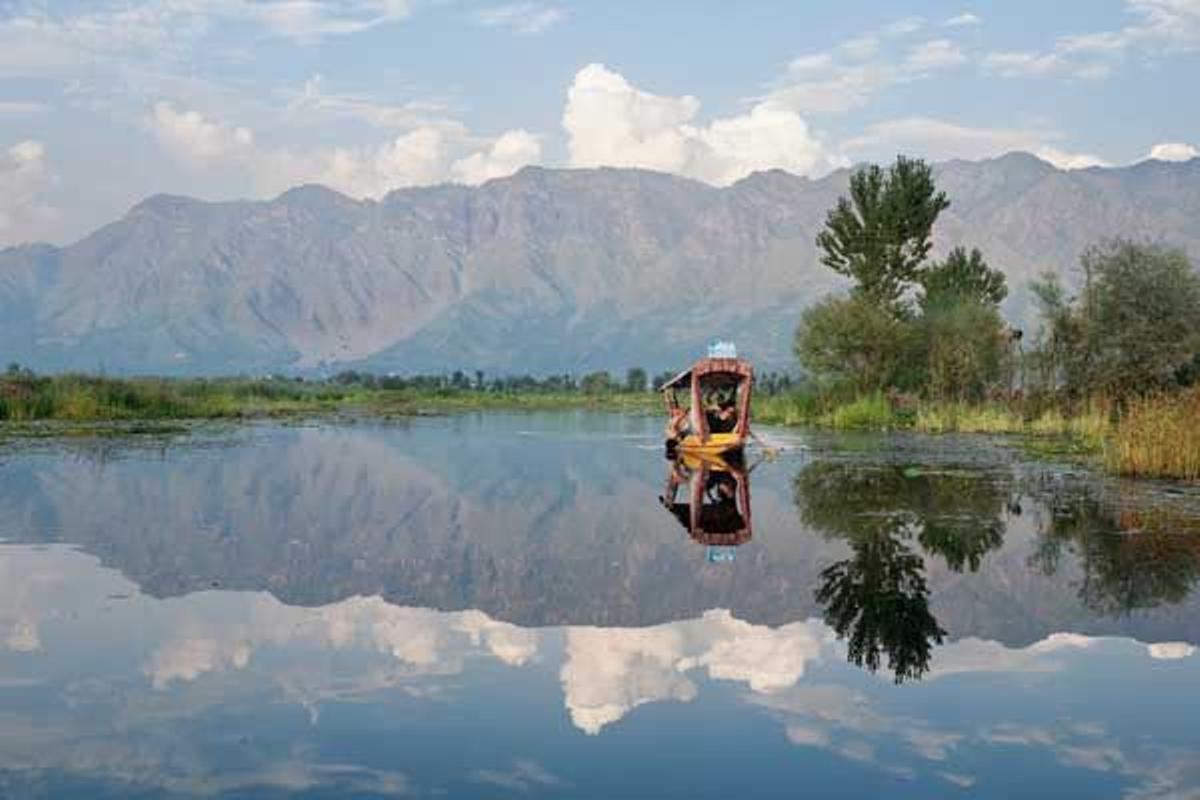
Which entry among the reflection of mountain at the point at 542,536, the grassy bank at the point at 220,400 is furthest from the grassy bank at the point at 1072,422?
the grassy bank at the point at 220,400

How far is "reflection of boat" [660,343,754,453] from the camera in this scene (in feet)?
110

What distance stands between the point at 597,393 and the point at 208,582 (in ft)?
321

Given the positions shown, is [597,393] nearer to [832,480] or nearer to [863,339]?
[863,339]

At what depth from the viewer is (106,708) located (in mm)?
8555

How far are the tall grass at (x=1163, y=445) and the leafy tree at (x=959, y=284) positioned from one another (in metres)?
31.8

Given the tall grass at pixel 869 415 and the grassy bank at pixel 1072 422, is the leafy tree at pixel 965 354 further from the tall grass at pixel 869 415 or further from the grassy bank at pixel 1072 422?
the tall grass at pixel 869 415

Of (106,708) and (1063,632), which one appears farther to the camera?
(1063,632)

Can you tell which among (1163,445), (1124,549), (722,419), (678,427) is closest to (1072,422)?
(722,419)

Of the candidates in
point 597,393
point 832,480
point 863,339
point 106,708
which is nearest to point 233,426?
point 863,339

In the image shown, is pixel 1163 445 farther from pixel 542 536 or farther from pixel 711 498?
pixel 542 536

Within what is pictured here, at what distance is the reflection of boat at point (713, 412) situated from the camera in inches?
1323

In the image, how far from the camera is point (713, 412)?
3628 cm

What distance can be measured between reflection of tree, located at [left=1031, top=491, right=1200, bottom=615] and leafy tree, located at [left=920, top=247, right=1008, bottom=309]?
37.8 meters

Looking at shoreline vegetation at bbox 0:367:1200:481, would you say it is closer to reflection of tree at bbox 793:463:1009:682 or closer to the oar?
reflection of tree at bbox 793:463:1009:682
